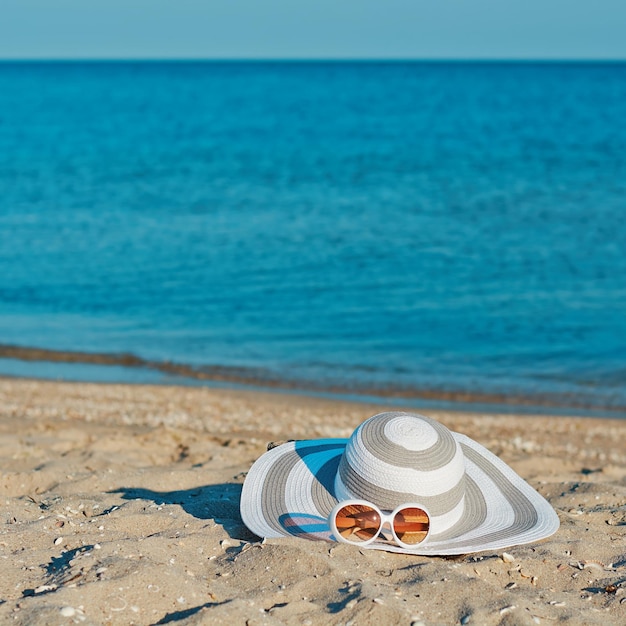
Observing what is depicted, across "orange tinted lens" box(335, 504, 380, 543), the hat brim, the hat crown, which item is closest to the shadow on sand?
the hat brim

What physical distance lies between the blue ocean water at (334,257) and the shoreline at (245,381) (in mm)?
88

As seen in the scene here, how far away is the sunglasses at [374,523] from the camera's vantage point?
4082 millimetres

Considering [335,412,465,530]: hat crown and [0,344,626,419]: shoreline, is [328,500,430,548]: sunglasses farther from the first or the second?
[0,344,626,419]: shoreline

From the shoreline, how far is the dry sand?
8.22 ft

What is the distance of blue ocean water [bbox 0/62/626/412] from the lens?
11656 millimetres

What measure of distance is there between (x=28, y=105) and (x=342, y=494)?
60.7 metres

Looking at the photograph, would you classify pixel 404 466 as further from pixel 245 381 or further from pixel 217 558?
pixel 245 381

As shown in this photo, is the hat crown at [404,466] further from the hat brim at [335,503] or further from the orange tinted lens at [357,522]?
the hat brim at [335,503]

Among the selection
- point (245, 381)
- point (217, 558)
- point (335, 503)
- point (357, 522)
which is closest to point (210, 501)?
point (217, 558)

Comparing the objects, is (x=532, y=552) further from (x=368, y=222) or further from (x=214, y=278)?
(x=368, y=222)

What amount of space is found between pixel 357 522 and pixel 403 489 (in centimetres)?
35

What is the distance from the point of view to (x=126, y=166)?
28.9 metres

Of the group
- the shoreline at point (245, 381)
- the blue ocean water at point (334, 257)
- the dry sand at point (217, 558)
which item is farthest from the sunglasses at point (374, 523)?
the blue ocean water at point (334, 257)

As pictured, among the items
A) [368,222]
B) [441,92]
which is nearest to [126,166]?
[368,222]
